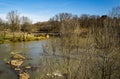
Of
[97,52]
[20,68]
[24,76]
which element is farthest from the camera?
[20,68]

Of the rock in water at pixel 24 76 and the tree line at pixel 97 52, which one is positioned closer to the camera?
the tree line at pixel 97 52

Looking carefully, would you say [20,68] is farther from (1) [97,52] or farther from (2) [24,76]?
(1) [97,52]

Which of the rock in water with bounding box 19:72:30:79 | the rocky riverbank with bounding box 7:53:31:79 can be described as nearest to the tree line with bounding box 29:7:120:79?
the rock in water with bounding box 19:72:30:79

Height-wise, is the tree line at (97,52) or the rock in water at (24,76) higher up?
the tree line at (97,52)

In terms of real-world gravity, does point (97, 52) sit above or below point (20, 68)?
above

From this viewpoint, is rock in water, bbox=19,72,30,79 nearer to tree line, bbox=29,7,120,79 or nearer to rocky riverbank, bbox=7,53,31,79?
rocky riverbank, bbox=7,53,31,79

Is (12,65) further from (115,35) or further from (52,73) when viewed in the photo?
(115,35)

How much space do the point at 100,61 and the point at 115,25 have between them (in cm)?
245

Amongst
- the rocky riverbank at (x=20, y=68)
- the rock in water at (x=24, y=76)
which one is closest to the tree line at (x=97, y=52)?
the rock in water at (x=24, y=76)

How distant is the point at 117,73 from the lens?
460 inches

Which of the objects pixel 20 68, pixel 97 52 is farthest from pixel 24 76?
pixel 97 52

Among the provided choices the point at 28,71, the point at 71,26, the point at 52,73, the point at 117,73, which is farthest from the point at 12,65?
the point at 117,73

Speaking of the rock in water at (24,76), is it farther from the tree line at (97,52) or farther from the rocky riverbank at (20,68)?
the tree line at (97,52)

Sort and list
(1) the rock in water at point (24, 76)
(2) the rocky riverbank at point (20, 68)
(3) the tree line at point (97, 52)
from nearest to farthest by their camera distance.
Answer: (3) the tree line at point (97, 52) → (1) the rock in water at point (24, 76) → (2) the rocky riverbank at point (20, 68)
